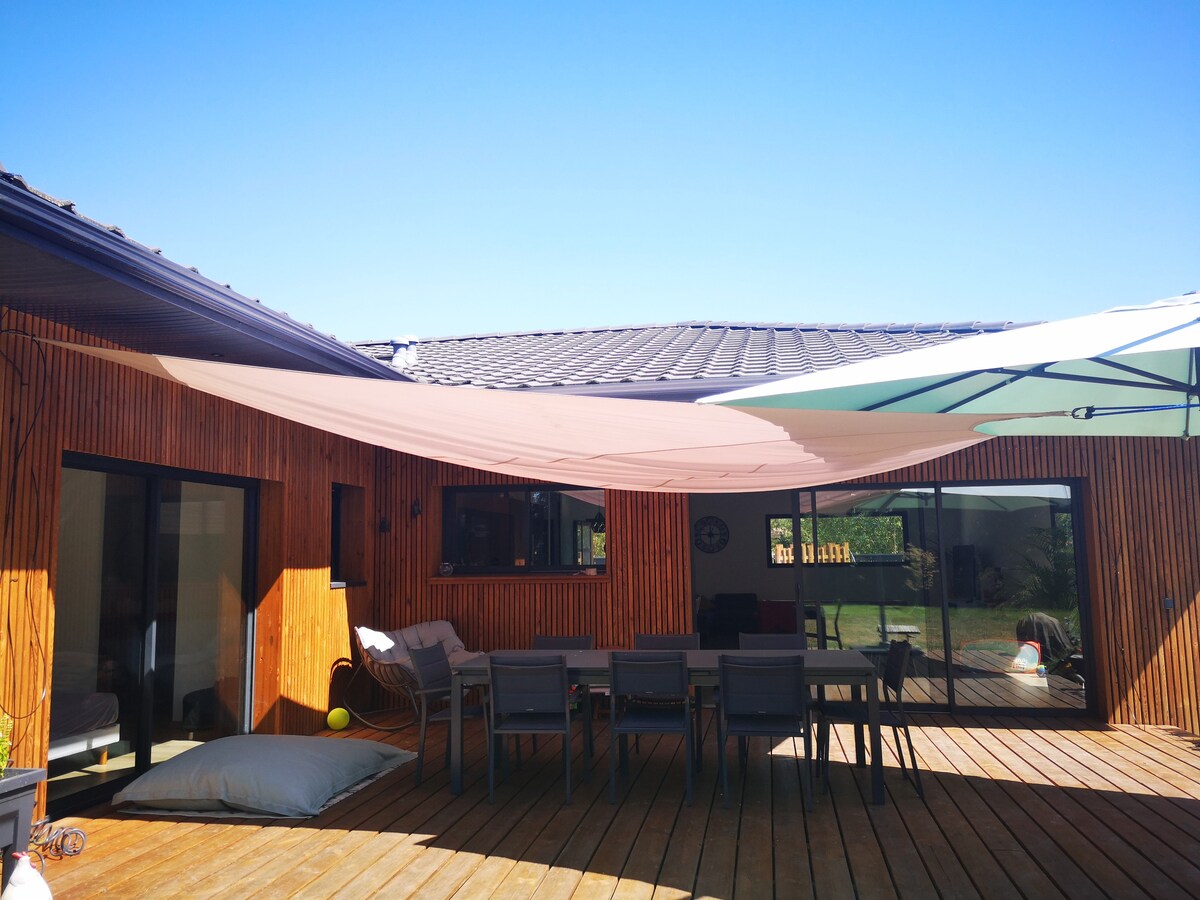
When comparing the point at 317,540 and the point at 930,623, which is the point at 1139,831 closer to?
the point at 930,623

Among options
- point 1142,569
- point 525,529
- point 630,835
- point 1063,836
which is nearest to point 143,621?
point 630,835

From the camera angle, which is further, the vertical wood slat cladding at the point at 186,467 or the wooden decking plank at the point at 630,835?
the vertical wood slat cladding at the point at 186,467

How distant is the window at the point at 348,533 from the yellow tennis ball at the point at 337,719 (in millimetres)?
1394

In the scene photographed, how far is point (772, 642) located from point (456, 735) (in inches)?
93.6

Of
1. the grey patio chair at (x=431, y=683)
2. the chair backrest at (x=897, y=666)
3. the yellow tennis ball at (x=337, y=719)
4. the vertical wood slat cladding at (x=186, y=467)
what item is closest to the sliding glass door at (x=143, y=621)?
the vertical wood slat cladding at (x=186, y=467)

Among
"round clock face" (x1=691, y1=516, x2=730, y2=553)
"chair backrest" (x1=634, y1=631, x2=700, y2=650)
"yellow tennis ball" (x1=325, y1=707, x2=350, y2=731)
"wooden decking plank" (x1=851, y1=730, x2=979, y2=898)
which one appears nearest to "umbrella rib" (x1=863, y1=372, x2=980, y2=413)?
"wooden decking plank" (x1=851, y1=730, x2=979, y2=898)

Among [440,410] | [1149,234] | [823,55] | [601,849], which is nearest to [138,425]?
[440,410]

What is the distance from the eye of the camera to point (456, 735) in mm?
5035

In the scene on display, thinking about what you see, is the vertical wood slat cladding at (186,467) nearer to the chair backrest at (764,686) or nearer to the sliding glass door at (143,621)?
the sliding glass door at (143,621)

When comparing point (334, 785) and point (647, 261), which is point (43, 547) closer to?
point (334, 785)

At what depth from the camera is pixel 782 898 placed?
11.0 ft

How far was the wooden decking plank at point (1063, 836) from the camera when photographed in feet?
11.3

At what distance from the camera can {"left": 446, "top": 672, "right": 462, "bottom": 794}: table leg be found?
4.95m

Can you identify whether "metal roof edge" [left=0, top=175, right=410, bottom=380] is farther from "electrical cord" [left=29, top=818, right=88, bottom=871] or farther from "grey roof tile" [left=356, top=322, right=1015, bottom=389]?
"electrical cord" [left=29, top=818, right=88, bottom=871]
